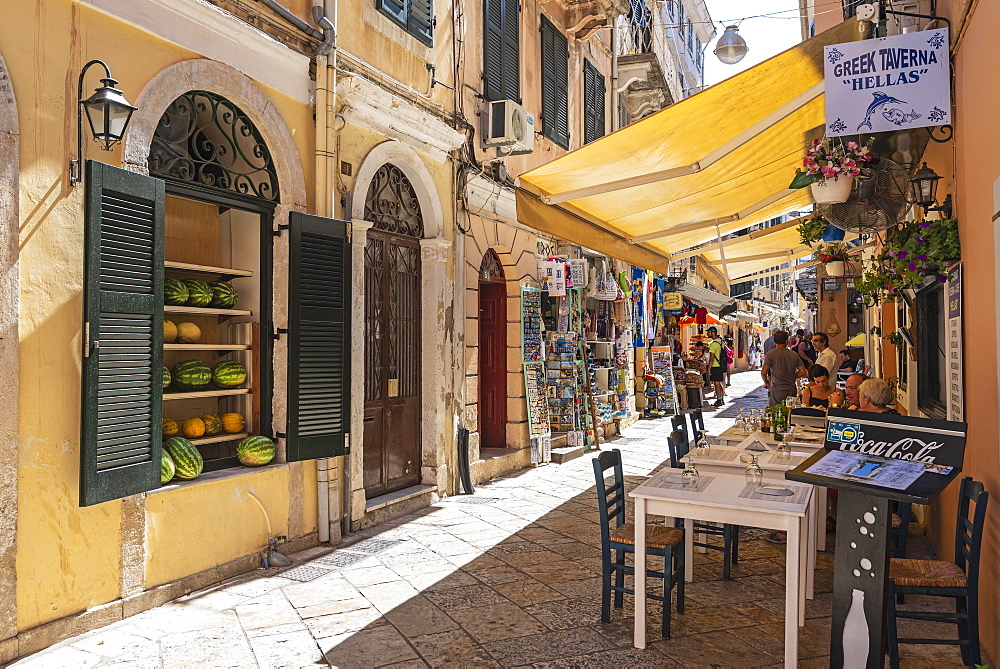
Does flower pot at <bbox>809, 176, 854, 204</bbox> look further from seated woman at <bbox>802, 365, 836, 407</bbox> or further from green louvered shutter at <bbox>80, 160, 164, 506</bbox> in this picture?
seated woman at <bbox>802, 365, 836, 407</bbox>

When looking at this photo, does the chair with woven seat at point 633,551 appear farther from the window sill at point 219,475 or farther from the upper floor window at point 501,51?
the upper floor window at point 501,51

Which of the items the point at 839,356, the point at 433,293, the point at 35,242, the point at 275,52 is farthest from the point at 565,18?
the point at 35,242

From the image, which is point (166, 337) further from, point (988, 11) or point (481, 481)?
point (988, 11)

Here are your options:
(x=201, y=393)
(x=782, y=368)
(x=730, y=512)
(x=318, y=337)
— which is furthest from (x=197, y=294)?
(x=782, y=368)

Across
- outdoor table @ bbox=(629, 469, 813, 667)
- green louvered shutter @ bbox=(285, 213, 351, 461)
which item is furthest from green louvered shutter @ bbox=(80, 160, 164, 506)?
outdoor table @ bbox=(629, 469, 813, 667)

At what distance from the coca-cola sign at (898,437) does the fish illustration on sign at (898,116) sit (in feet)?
6.57

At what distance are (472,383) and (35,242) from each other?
5.47 metres

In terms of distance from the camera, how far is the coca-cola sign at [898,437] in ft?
10.6

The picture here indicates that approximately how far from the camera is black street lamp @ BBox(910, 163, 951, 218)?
4.91 meters

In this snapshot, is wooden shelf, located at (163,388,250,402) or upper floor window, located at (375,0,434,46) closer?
wooden shelf, located at (163,388,250,402)

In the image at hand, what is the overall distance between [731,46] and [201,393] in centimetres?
1035

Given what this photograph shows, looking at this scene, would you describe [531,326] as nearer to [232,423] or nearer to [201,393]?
[232,423]

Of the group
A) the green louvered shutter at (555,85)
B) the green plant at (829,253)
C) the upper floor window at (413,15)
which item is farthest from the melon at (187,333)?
the green louvered shutter at (555,85)

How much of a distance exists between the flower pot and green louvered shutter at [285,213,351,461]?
12.6ft
